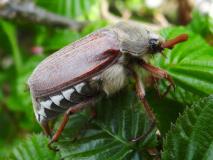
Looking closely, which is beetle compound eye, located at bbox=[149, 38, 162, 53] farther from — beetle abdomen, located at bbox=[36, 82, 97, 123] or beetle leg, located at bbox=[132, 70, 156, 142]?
beetle abdomen, located at bbox=[36, 82, 97, 123]

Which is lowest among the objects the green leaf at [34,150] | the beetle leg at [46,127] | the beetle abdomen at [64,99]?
the green leaf at [34,150]

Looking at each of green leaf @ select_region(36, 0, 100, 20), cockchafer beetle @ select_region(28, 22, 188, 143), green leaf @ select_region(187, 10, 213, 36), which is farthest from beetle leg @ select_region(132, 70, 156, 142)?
green leaf @ select_region(36, 0, 100, 20)

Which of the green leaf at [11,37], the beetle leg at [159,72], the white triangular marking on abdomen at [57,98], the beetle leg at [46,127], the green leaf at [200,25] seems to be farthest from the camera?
the green leaf at [11,37]

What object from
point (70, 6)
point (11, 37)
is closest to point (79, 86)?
point (70, 6)

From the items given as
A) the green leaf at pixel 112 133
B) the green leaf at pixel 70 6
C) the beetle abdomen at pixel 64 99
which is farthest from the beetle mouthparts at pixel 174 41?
the green leaf at pixel 70 6

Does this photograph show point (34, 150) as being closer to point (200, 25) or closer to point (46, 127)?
point (46, 127)

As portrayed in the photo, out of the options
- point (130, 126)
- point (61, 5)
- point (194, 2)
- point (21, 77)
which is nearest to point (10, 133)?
point (21, 77)

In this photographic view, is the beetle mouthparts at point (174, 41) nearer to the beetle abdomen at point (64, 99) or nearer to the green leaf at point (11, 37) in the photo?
the beetle abdomen at point (64, 99)
